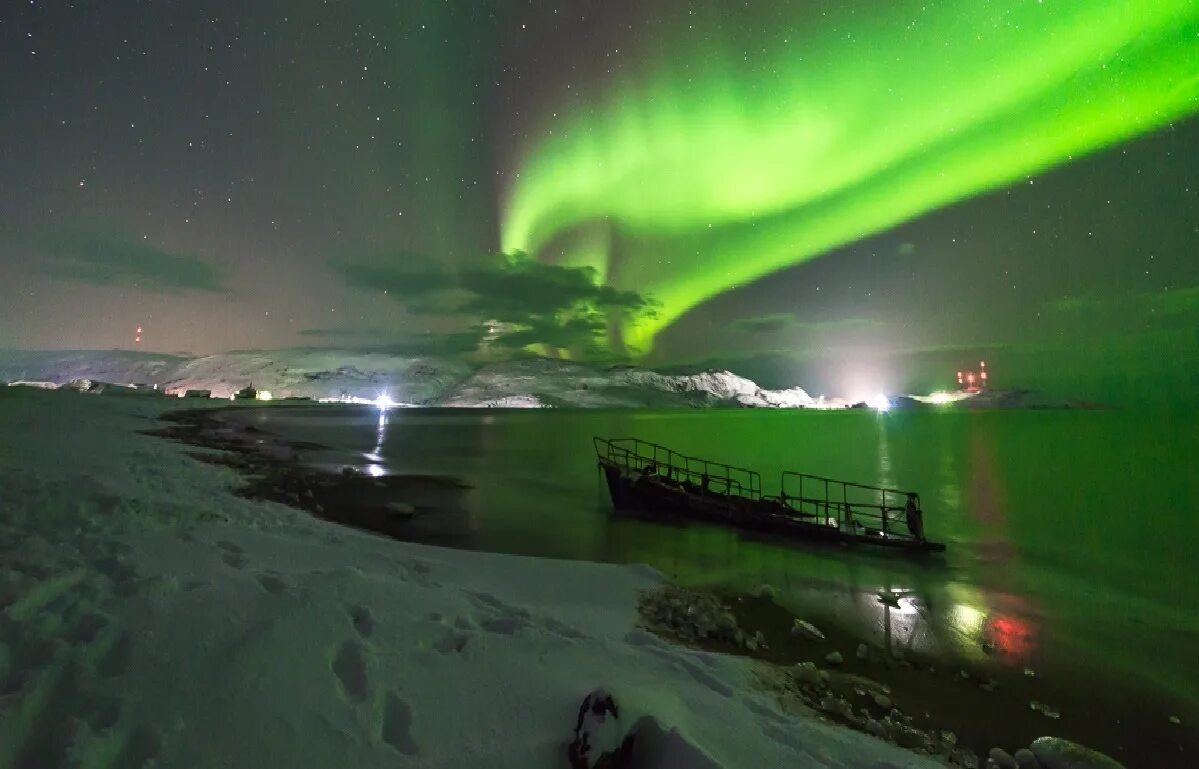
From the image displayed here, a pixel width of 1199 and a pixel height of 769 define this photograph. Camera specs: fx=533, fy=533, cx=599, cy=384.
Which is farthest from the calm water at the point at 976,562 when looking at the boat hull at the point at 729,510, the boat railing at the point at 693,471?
the boat railing at the point at 693,471

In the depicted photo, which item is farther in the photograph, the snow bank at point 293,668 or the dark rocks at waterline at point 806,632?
the dark rocks at waterline at point 806,632

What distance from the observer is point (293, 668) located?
206 inches

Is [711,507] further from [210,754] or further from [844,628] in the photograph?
[210,754]

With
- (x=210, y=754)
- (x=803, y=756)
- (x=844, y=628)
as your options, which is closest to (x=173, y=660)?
(x=210, y=754)

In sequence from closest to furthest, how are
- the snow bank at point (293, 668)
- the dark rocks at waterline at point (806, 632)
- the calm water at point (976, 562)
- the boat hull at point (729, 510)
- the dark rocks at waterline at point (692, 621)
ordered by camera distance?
the snow bank at point (293, 668) < the dark rocks at waterline at point (692, 621) < the dark rocks at waterline at point (806, 632) < the calm water at point (976, 562) < the boat hull at point (729, 510)

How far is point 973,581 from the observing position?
21516 mm

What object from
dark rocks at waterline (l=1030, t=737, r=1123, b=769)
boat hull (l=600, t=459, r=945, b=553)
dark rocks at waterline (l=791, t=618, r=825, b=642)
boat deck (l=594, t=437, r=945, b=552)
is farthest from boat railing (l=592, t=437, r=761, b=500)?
dark rocks at waterline (l=1030, t=737, r=1123, b=769)

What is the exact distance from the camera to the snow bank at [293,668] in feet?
14.2

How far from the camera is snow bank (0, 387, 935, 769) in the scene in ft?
14.2

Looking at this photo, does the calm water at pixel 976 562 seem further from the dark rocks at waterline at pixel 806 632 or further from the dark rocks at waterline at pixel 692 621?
the dark rocks at waterline at pixel 692 621

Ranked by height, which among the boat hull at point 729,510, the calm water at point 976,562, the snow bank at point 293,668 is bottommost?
the calm water at point 976,562

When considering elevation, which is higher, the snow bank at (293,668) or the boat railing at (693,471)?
the snow bank at (293,668)

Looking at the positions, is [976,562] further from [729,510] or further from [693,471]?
[693,471]

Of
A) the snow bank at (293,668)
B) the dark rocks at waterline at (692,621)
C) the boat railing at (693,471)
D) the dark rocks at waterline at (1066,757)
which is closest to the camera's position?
the snow bank at (293,668)
